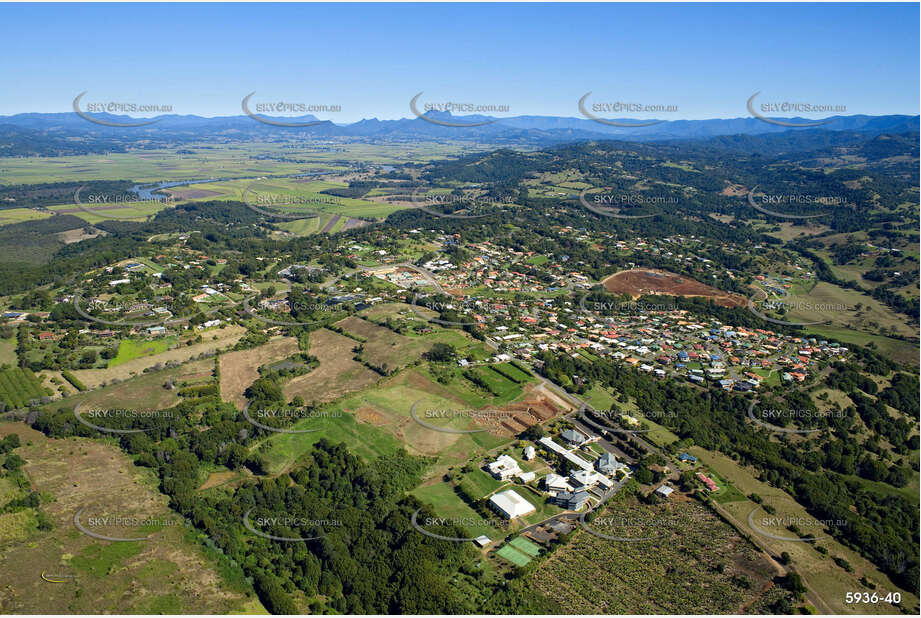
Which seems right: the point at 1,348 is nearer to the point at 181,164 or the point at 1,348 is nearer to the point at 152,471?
the point at 152,471

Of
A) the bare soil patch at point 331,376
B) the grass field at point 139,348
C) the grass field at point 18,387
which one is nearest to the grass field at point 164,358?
the grass field at point 139,348

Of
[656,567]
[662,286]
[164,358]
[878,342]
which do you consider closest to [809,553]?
[656,567]

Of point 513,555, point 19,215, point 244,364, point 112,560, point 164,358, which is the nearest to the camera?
point 112,560

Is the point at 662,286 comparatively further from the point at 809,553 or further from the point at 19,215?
the point at 19,215

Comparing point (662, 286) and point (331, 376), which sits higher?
point (331, 376)

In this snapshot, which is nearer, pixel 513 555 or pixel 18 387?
pixel 513 555

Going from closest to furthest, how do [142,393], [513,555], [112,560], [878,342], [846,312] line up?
[112,560] → [513,555] → [142,393] → [878,342] → [846,312]

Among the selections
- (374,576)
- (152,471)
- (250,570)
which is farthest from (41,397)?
(374,576)
